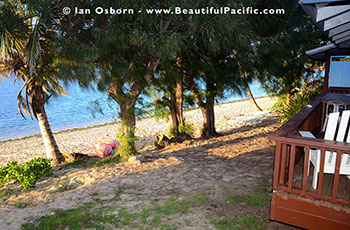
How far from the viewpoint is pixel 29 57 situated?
23.1ft

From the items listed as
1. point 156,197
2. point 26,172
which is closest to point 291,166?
Result: point 156,197

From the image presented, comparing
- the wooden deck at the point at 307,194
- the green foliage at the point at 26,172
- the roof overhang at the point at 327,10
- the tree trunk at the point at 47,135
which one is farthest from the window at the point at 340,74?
the tree trunk at the point at 47,135

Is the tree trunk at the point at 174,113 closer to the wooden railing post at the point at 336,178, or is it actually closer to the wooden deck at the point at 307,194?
the wooden deck at the point at 307,194

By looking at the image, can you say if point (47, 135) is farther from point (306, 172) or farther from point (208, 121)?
point (306, 172)

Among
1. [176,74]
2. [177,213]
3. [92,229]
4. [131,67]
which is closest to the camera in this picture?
[92,229]

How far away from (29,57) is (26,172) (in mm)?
3154

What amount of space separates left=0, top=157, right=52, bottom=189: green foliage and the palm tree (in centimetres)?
261

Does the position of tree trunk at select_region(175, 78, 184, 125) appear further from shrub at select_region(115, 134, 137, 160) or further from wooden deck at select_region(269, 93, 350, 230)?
wooden deck at select_region(269, 93, 350, 230)

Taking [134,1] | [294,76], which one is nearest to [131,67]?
[134,1]

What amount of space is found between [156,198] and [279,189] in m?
2.52

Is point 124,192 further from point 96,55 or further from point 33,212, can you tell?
point 96,55

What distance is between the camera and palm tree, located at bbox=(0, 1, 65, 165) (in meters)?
6.99

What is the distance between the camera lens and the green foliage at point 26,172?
693 centimetres

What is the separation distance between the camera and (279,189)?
10.8 ft
